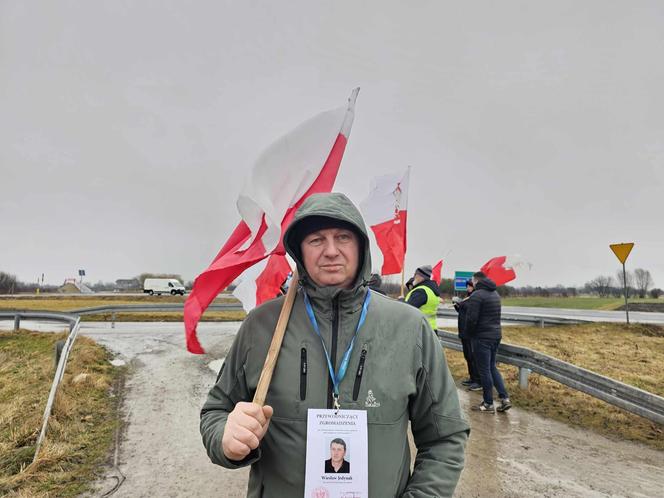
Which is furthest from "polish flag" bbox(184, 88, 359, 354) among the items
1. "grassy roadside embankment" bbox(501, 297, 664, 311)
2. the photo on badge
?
"grassy roadside embankment" bbox(501, 297, 664, 311)

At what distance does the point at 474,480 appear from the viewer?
395 centimetres

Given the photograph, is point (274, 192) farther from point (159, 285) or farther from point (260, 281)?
point (159, 285)

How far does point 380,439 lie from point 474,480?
301 cm

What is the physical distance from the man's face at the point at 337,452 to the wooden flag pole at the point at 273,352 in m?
0.32

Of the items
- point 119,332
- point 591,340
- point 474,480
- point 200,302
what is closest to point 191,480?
point 200,302

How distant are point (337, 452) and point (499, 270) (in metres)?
7.33

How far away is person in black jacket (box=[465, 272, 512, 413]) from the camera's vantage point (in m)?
6.23

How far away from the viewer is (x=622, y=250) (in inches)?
465

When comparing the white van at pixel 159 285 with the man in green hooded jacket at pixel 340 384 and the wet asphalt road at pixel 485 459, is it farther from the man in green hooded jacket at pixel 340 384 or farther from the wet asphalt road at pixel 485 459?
the man in green hooded jacket at pixel 340 384

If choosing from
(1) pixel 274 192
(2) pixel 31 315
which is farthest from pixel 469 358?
(2) pixel 31 315

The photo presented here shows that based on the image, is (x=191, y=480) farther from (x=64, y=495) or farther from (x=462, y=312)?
(x=462, y=312)

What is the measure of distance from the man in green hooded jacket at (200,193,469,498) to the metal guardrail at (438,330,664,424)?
4.82 metres

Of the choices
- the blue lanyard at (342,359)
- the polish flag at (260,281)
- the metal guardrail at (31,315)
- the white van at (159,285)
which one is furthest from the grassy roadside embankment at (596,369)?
the white van at (159,285)

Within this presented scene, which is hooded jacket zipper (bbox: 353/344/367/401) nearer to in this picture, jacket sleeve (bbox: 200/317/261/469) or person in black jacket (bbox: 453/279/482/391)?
jacket sleeve (bbox: 200/317/261/469)
